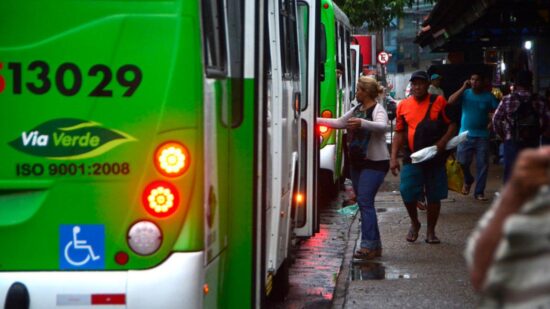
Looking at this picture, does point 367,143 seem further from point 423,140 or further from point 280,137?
point 280,137

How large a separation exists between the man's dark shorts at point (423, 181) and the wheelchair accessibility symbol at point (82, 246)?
20.6ft

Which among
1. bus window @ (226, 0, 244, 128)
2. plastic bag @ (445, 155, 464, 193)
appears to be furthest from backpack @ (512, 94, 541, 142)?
bus window @ (226, 0, 244, 128)

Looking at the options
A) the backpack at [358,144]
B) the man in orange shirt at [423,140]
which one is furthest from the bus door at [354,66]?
the backpack at [358,144]

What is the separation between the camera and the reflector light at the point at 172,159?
17.4 feet

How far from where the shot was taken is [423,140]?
11.2 meters

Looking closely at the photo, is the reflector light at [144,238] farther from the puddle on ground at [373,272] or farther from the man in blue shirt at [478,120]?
the man in blue shirt at [478,120]

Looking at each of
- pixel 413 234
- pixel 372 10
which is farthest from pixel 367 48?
pixel 413 234

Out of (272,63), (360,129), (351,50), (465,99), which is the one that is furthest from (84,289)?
(351,50)

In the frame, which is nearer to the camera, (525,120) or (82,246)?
(82,246)

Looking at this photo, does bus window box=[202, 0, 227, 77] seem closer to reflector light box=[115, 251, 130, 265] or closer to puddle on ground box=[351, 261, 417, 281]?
reflector light box=[115, 251, 130, 265]

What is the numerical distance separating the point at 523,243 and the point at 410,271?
7716 millimetres

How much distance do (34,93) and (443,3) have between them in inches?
441

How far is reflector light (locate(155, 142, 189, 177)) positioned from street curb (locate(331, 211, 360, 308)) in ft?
12.3

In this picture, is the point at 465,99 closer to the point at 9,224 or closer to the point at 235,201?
the point at 235,201
